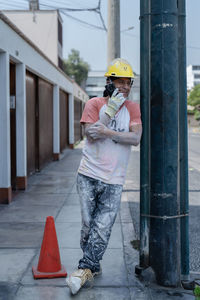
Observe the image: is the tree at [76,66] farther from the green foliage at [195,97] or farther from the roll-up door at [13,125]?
the roll-up door at [13,125]

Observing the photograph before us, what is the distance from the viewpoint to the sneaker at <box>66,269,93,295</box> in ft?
12.5

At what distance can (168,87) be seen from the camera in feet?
13.1

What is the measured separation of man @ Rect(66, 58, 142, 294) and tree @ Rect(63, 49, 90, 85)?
6568 cm

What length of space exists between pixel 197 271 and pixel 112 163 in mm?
1540

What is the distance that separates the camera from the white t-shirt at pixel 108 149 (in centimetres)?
401

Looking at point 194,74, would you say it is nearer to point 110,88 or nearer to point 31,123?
point 31,123

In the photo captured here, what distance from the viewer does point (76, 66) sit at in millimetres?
70188

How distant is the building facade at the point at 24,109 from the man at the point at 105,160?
13.9 feet

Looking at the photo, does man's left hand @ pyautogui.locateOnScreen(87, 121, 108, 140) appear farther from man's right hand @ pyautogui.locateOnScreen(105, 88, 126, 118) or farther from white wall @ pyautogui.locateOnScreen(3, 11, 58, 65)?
white wall @ pyautogui.locateOnScreen(3, 11, 58, 65)

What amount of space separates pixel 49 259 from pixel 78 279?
552mm

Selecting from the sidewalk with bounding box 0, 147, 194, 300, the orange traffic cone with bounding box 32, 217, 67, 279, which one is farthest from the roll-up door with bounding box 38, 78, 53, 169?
the orange traffic cone with bounding box 32, 217, 67, 279

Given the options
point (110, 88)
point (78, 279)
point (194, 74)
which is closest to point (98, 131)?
point (110, 88)

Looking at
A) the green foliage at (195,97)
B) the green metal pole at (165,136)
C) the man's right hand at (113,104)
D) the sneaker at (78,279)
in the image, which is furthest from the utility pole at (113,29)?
the green foliage at (195,97)

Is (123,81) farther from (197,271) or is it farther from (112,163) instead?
(197,271)
